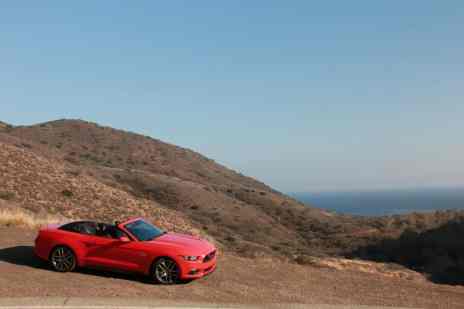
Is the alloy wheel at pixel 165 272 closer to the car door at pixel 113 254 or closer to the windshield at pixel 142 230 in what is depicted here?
the car door at pixel 113 254

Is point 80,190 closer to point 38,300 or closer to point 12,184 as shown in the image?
point 12,184

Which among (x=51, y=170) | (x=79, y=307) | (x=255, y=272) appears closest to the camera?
(x=79, y=307)

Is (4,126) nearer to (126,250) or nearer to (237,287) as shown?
(126,250)

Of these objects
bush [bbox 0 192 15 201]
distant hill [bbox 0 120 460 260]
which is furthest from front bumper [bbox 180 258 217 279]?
bush [bbox 0 192 15 201]

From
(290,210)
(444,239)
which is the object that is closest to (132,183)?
(290,210)

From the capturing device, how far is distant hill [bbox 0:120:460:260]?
3136 centimetres

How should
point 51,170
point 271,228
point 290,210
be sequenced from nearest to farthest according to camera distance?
point 51,170, point 271,228, point 290,210

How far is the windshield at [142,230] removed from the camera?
476 inches

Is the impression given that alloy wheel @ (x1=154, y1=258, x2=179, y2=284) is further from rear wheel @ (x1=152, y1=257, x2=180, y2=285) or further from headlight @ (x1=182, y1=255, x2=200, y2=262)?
headlight @ (x1=182, y1=255, x2=200, y2=262)

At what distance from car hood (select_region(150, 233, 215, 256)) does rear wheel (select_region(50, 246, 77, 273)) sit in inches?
77.3

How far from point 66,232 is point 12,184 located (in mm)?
20859

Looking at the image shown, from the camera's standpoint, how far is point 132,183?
48281mm

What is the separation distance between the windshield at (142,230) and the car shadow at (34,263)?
90cm

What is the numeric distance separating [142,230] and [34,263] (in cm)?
284
